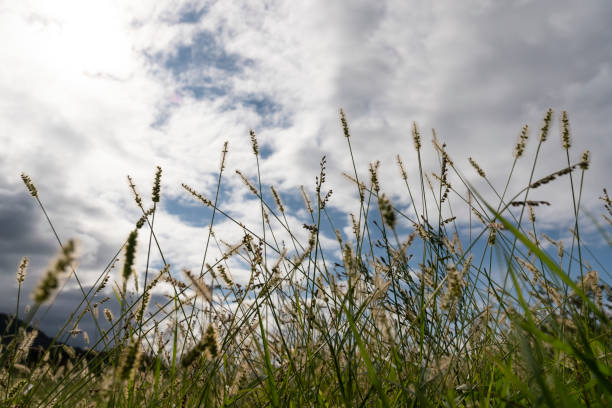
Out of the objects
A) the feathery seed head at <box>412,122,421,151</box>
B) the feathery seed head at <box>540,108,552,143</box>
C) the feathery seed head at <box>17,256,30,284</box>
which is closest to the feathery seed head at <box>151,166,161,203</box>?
the feathery seed head at <box>17,256,30,284</box>

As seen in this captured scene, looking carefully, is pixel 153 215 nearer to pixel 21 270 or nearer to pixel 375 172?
pixel 21 270

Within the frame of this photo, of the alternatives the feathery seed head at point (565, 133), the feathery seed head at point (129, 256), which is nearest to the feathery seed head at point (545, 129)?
the feathery seed head at point (565, 133)

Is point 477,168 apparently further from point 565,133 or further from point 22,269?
point 22,269

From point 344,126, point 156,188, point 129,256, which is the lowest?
point 129,256

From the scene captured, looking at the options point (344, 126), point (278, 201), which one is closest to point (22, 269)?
point (278, 201)

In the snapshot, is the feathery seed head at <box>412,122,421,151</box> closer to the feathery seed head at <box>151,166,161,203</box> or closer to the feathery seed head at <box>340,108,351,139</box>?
the feathery seed head at <box>340,108,351,139</box>

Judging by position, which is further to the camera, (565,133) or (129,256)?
(565,133)

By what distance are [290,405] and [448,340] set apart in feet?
2.47

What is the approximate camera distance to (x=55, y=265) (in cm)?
74

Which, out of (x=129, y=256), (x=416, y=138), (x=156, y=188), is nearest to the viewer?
(x=129, y=256)

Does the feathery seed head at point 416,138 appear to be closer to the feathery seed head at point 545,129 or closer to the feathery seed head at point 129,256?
the feathery seed head at point 545,129

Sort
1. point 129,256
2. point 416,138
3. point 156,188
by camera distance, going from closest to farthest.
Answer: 1. point 129,256
2. point 156,188
3. point 416,138

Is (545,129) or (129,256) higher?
(545,129)

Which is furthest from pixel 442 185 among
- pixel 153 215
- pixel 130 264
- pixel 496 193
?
pixel 130 264
